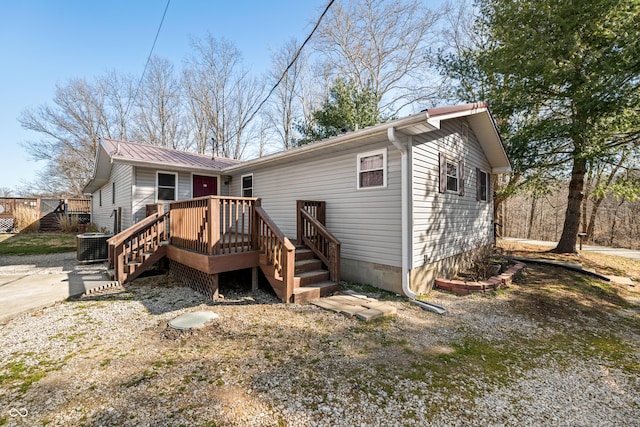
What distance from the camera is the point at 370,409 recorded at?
7.69 feet

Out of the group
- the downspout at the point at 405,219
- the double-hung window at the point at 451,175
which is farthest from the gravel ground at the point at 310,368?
the double-hung window at the point at 451,175

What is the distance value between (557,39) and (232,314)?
1077cm

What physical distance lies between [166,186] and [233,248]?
4.76 m

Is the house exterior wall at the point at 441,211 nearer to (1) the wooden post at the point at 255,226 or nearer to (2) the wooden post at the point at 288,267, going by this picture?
(2) the wooden post at the point at 288,267

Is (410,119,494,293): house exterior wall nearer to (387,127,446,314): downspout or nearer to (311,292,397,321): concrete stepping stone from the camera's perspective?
(387,127,446,314): downspout

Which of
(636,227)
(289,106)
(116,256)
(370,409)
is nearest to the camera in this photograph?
(370,409)

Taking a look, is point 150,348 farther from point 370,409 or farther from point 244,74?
point 244,74

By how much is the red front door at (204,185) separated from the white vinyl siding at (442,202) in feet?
22.3

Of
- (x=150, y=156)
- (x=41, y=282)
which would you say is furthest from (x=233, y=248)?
(x=150, y=156)

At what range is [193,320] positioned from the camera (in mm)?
4102

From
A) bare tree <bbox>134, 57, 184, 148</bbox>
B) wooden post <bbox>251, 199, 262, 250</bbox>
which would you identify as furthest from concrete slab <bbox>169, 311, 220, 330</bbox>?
bare tree <bbox>134, 57, 184, 148</bbox>

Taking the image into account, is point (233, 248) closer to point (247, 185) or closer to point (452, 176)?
point (247, 185)

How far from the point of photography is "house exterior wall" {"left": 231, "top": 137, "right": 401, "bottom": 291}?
5586 millimetres

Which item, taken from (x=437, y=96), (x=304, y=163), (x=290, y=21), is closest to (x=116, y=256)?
(x=304, y=163)
